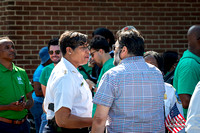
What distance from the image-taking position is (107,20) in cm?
753

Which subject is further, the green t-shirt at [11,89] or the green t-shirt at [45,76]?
the green t-shirt at [45,76]

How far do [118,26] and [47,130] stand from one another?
434cm

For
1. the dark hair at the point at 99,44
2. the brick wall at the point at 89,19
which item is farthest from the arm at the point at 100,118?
the brick wall at the point at 89,19

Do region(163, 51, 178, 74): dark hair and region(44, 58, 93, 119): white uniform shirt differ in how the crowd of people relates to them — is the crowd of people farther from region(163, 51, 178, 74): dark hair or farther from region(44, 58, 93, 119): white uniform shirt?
region(163, 51, 178, 74): dark hair

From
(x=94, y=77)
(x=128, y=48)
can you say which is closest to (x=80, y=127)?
(x=128, y=48)

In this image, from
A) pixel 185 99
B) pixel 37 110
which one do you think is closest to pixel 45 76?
pixel 37 110

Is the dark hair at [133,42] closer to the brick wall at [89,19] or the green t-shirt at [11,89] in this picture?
the green t-shirt at [11,89]

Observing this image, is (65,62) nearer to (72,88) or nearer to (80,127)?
(72,88)

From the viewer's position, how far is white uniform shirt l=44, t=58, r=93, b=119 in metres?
3.22

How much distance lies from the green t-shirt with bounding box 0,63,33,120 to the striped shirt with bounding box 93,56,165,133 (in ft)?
7.58

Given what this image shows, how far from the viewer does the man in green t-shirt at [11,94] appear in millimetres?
4902

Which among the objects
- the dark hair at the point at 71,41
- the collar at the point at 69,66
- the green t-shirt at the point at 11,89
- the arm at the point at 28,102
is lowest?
the arm at the point at 28,102

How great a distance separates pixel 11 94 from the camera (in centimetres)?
505

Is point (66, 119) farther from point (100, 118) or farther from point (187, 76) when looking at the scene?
point (187, 76)
